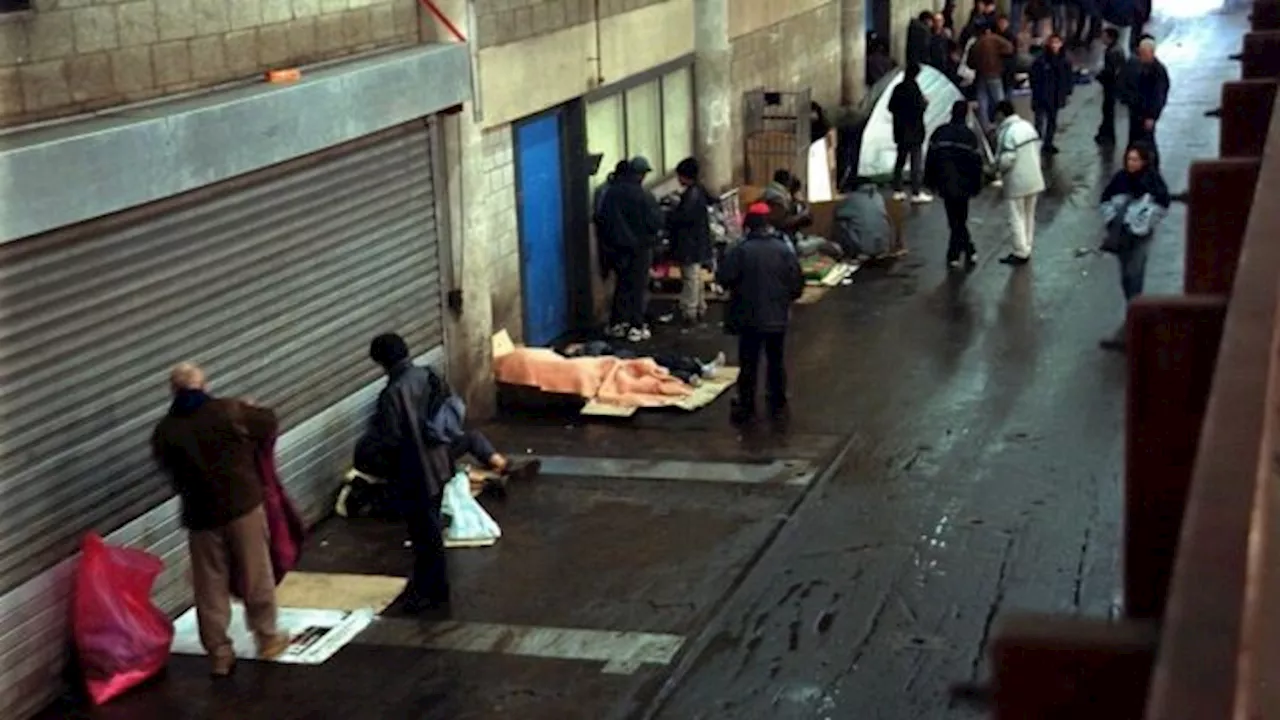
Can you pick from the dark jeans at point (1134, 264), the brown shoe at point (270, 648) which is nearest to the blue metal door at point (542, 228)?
the dark jeans at point (1134, 264)

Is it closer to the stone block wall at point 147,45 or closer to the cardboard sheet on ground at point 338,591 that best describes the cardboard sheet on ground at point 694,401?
the stone block wall at point 147,45

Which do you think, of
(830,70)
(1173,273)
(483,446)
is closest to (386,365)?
(483,446)

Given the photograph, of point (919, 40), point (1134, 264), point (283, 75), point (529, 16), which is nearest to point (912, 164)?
point (919, 40)

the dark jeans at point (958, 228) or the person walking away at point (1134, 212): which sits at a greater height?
the person walking away at point (1134, 212)

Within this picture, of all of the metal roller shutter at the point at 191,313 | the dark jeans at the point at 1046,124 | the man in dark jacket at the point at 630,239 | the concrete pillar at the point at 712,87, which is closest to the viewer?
the metal roller shutter at the point at 191,313

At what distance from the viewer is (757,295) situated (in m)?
14.4

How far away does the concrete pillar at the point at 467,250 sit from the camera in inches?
557

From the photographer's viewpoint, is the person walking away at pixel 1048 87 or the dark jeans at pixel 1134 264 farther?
the person walking away at pixel 1048 87

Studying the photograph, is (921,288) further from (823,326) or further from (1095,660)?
(1095,660)

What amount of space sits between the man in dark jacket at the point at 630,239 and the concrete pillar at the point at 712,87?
13.2ft

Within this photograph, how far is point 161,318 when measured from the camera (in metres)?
10.4

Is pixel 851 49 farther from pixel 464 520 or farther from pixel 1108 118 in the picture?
pixel 464 520

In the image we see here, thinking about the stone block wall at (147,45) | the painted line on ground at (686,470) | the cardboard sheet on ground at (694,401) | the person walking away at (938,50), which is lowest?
the painted line on ground at (686,470)

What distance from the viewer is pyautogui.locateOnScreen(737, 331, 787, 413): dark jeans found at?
14.6 meters
